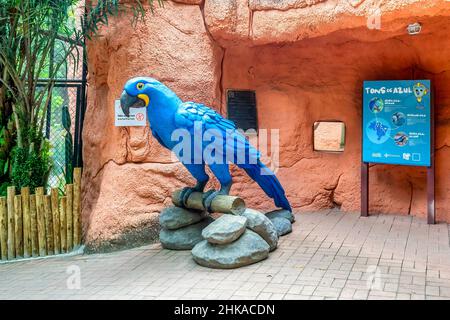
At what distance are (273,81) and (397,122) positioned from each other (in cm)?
187

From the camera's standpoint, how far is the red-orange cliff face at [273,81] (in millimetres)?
5762

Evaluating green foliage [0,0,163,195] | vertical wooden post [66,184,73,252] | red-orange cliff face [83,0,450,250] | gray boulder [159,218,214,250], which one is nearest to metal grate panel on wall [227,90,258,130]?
red-orange cliff face [83,0,450,250]

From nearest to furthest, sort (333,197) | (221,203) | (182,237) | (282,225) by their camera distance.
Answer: (221,203) → (182,237) → (282,225) → (333,197)

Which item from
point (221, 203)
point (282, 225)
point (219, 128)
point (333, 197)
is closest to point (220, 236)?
point (221, 203)

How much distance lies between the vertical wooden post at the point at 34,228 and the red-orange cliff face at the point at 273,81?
0.64 metres

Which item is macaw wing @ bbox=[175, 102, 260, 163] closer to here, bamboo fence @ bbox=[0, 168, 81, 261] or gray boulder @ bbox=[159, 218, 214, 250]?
gray boulder @ bbox=[159, 218, 214, 250]

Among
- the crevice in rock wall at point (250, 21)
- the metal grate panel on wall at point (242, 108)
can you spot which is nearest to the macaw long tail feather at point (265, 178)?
the metal grate panel on wall at point (242, 108)

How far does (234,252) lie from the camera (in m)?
4.48

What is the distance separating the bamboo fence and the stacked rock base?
1.42 m

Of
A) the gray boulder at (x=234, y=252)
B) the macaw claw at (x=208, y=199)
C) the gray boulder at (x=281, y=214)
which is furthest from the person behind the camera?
the gray boulder at (x=281, y=214)

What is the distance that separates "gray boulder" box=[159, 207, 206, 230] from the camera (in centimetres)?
521

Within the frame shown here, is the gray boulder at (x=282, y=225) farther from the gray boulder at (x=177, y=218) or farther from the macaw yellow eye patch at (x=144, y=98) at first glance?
the macaw yellow eye patch at (x=144, y=98)

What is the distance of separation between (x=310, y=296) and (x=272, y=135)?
3.64 m

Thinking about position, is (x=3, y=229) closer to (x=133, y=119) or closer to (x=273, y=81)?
(x=133, y=119)
